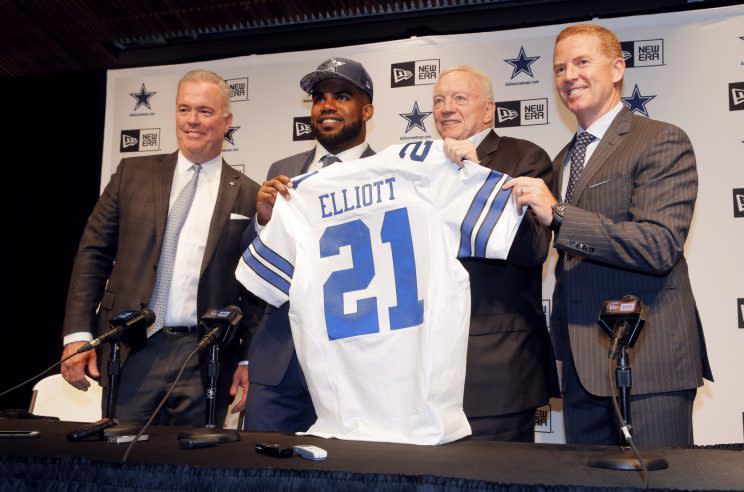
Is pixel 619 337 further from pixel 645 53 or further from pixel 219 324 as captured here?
pixel 645 53

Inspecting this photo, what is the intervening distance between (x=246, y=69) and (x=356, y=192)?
2.19m

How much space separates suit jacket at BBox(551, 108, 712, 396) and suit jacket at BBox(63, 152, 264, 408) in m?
1.23

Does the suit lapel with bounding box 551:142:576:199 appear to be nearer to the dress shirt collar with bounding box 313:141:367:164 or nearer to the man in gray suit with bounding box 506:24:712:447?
the man in gray suit with bounding box 506:24:712:447

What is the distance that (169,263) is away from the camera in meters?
2.83

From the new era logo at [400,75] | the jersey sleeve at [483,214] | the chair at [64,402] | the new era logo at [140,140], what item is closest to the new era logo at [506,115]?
the new era logo at [400,75]

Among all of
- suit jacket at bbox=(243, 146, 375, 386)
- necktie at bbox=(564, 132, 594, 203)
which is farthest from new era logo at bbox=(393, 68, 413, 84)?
suit jacket at bbox=(243, 146, 375, 386)

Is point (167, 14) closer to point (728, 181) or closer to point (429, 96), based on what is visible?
point (429, 96)

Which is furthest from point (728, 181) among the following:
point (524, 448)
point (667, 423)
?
point (524, 448)

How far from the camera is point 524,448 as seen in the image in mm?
1654

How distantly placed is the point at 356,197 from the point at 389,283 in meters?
0.30

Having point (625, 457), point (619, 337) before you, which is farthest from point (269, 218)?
point (625, 457)

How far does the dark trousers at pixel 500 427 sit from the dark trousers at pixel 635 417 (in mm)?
153

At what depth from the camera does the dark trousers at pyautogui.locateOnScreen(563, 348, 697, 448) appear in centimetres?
207

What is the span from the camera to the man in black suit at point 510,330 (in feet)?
7.21
